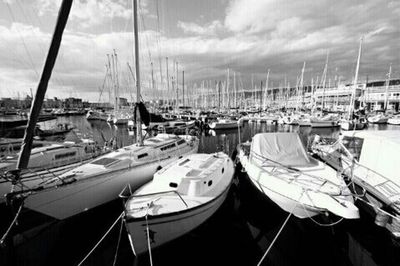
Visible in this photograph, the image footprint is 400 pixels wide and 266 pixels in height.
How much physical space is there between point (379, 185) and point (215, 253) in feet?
22.8

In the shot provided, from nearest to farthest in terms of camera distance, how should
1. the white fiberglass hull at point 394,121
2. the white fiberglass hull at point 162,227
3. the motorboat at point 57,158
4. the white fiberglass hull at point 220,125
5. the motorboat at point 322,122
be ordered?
Answer: the white fiberglass hull at point 162,227, the motorboat at point 57,158, the white fiberglass hull at point 220,125, the motorboat at point 322,122, the white fiberglass hull at point 394,121

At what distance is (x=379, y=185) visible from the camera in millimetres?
7762

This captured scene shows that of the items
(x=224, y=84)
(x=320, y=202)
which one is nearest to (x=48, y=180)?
(x=320, y=202)

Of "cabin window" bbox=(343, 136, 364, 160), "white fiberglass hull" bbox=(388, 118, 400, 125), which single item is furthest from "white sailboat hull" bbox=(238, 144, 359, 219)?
"white fiberglass hull" bbox=(388, 118, 400, 125)

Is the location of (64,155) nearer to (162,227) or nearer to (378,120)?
(162,227)

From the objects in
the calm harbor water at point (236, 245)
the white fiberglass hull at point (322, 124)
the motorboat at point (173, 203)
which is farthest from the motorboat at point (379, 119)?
the motorboat at point (173, 203)

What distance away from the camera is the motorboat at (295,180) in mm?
6559

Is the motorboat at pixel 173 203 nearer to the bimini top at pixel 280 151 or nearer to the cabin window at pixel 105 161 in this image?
the bimini top at pixel 280 151

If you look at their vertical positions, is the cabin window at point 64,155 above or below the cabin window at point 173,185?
below

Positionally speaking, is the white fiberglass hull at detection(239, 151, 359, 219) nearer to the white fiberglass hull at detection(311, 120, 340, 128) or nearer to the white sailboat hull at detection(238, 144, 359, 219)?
the white sailboat hull at detection(238, 144, 359, 219)

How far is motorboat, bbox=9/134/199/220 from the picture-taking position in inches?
299

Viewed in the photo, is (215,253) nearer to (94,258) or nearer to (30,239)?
(94,258)

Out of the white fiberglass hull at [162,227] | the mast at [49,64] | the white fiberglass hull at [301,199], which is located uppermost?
the mast at [49,64]

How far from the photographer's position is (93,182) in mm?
8836
